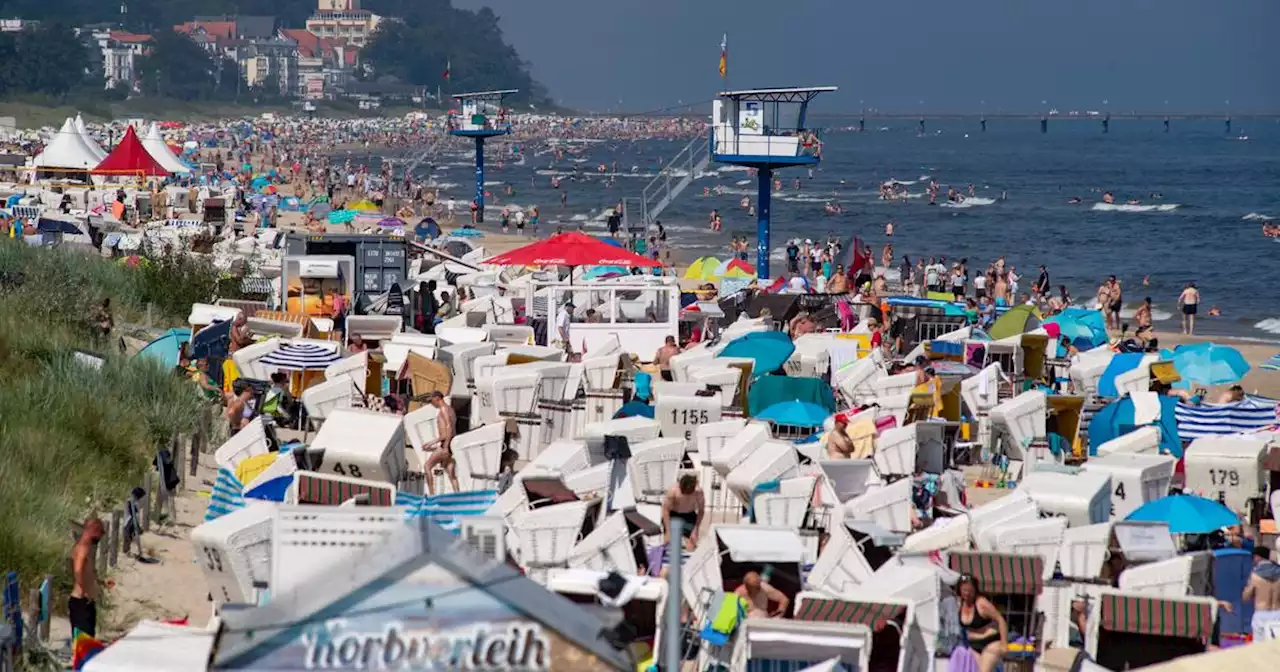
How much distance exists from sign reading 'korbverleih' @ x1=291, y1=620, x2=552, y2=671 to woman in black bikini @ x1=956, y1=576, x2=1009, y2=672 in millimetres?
4317

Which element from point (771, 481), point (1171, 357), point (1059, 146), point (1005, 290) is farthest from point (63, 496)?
point (1059, 146)

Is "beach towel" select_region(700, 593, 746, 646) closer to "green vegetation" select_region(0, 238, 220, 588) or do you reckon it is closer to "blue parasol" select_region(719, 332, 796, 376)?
"green vegetation" select_region(0, 238, 220, 588)

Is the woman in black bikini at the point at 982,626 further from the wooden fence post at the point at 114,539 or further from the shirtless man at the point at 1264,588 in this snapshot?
the wooden fence post at the point at 114,539

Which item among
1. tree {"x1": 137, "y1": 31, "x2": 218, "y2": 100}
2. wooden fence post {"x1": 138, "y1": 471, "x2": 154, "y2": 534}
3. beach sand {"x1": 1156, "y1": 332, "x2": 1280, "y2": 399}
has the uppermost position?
tree {"x1": 137, "y1": 31, "x2": 218, "y2": 100}

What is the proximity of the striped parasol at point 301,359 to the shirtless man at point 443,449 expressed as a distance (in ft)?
8.10

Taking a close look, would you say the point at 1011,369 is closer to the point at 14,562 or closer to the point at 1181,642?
the point at 1181,642

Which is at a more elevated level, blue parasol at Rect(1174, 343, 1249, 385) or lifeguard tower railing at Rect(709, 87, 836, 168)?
lifeguard tower railing at Rect(709, 87, 836, 168)

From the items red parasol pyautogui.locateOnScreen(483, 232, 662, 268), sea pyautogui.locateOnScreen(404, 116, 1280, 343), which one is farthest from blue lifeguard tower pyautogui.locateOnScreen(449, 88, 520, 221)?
red parasol pyautogui.locateOnScreen(483, 232, 662, 268)

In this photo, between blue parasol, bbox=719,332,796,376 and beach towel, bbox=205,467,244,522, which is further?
blue parasol, bbox=719,332,796,376

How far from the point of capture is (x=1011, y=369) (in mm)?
16172

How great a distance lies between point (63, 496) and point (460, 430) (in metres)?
3.28

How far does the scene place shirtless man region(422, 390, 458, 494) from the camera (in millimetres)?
11477

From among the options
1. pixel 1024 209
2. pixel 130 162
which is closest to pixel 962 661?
pixel 130 162

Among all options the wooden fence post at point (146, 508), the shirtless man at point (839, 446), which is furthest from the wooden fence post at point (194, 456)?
the shirtless man at point (839, 446)
